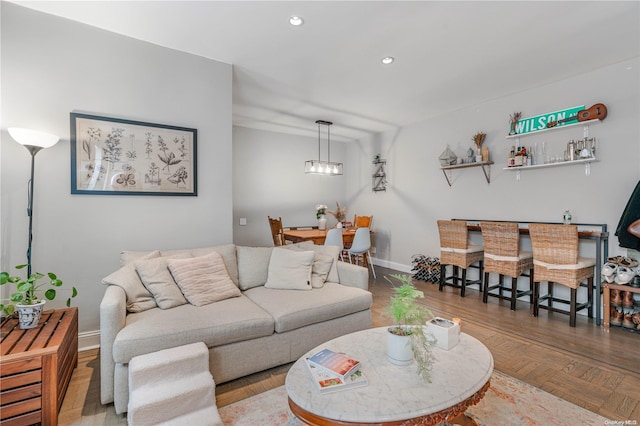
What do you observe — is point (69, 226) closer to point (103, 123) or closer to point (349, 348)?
point (103, 123)

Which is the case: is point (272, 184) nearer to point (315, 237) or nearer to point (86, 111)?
point (315, 237)

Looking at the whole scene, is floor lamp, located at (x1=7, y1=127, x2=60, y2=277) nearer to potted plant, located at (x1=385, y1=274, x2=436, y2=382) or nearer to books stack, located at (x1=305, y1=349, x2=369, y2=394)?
books stack, located at (x1=305, y1=349, x2=369, y2=394)

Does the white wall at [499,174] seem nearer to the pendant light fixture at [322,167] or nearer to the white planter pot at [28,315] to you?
the pendant light fixture at [322,167]

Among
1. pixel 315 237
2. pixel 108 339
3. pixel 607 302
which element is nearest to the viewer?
pixel 108 339

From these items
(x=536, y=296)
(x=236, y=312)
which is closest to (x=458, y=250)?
(x=536, y=296)

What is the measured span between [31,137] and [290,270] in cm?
213

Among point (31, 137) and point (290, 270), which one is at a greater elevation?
point (31, 137)

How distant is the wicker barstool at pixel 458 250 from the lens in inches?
155

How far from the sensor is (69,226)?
8.15ft

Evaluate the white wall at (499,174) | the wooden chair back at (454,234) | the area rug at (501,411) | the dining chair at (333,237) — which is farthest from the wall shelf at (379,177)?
the area rug at (501,411)

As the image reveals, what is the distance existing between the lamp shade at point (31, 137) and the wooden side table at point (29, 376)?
1.24 metres

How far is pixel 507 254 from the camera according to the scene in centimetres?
349

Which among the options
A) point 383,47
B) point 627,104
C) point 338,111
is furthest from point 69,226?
point 627,104

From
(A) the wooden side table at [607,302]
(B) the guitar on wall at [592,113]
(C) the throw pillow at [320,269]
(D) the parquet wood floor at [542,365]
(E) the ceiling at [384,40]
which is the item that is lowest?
(D) the parquet wood floor at [542,365]
